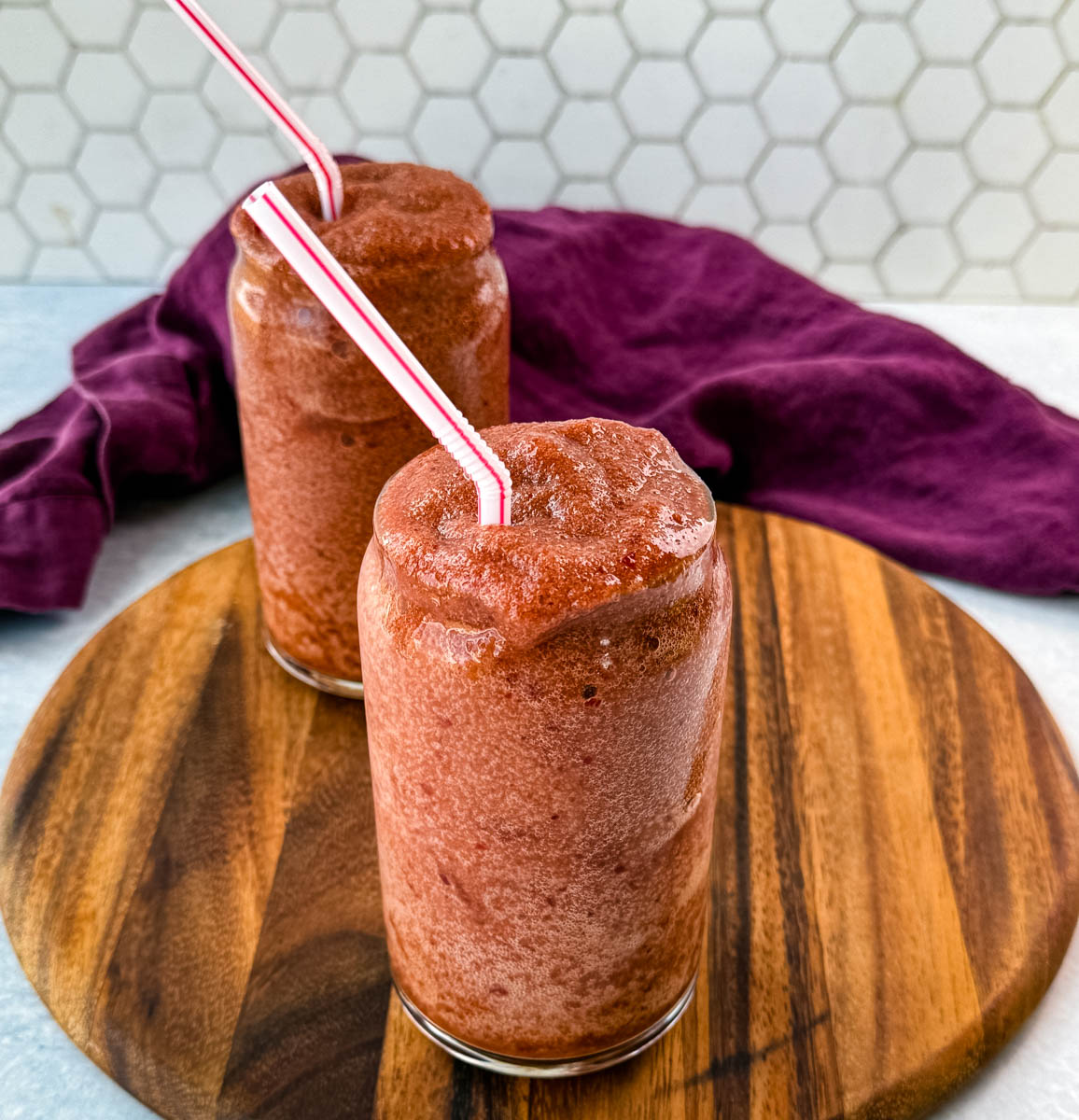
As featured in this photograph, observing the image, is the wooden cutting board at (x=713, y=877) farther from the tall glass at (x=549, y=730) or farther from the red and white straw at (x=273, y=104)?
the red and white straw at (x=273, y=104)

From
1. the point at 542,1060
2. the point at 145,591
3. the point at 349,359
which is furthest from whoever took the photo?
the point at 145,591

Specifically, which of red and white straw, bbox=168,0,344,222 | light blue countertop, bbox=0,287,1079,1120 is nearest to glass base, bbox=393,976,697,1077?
light blue countertop, bbox=0,287,1079,1120

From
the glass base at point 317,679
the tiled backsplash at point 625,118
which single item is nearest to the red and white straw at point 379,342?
the glass base at point 317,679

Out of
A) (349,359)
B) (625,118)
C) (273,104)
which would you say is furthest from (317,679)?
(625,118)

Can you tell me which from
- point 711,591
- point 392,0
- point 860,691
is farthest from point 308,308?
point 392,0

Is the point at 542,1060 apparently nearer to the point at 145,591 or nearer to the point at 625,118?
the point at 145,591

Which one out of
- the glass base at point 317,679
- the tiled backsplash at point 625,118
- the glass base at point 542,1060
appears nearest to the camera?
the glass base at point 542,1060

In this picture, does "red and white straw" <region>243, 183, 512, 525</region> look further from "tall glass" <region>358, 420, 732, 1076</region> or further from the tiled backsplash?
the tiled backsplash
